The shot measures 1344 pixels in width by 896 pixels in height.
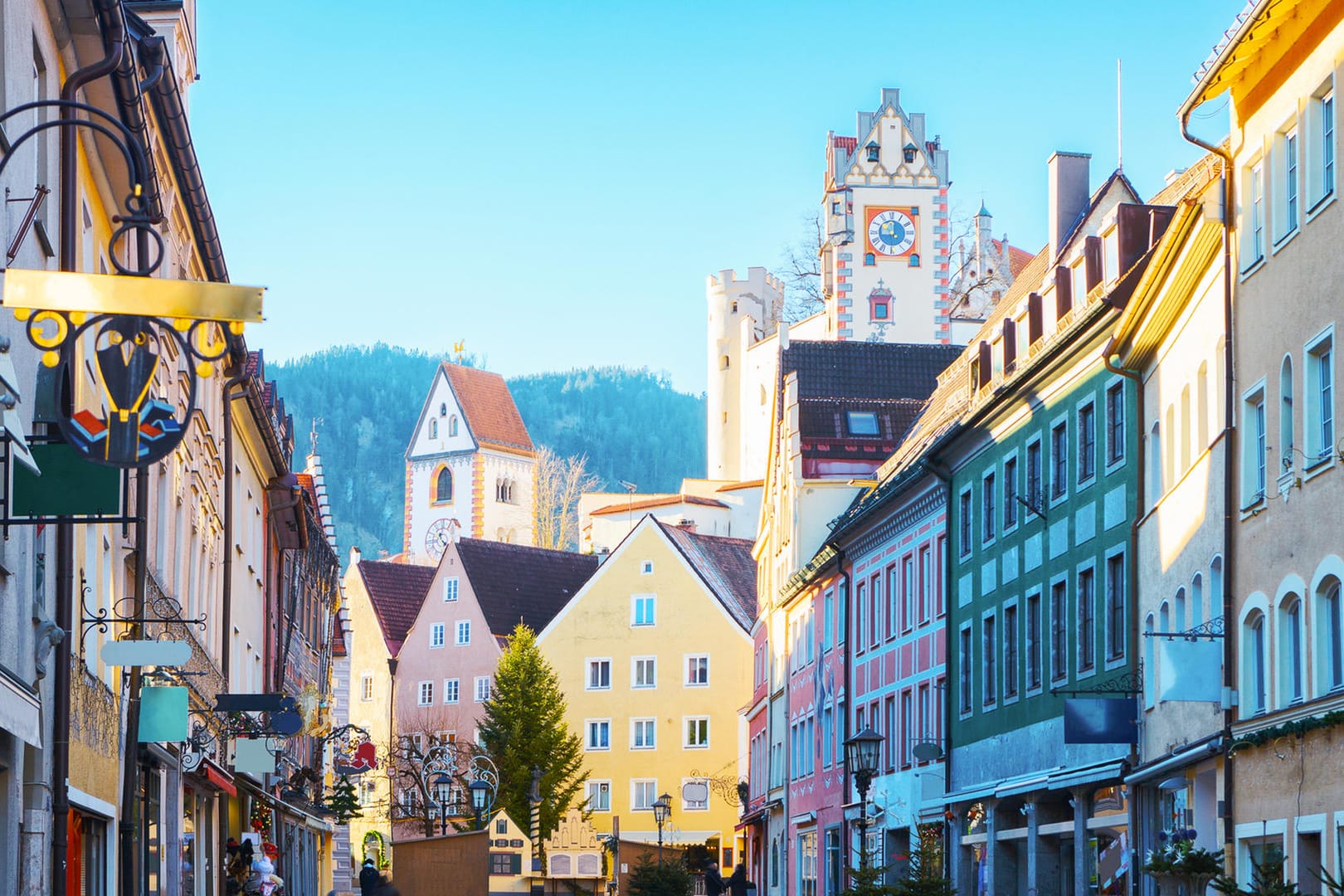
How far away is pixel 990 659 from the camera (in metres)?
33.8

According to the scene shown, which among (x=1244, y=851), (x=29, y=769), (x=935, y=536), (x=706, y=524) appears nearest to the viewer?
(x=29, y=769)

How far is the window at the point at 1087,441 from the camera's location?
28094 millimetres

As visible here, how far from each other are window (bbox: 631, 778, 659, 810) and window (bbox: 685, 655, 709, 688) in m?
3.76

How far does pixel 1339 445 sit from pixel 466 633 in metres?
69.1

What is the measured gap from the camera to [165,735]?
840 inches

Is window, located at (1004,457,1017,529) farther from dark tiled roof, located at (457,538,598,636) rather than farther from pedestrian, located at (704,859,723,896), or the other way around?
dark tiled roof, located at (457,538,598,636)

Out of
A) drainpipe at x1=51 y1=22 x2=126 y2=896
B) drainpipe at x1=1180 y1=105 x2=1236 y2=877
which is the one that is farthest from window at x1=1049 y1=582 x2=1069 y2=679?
drainpipe at x1=51 y1=22 x2=126 y2=896

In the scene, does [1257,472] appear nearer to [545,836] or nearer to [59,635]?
[59,635]

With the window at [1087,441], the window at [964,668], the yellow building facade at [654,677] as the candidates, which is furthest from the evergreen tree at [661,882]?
the yellow building facade at [654,677]

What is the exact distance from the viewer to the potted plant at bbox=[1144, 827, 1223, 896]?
19.0 metres

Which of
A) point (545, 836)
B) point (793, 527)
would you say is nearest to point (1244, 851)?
point (793, 527)

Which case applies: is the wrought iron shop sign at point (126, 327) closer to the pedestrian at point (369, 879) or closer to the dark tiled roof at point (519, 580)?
the pedestrian at point (369, 879)

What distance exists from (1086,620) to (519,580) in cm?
6109

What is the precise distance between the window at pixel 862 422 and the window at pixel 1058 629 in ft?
69.7
